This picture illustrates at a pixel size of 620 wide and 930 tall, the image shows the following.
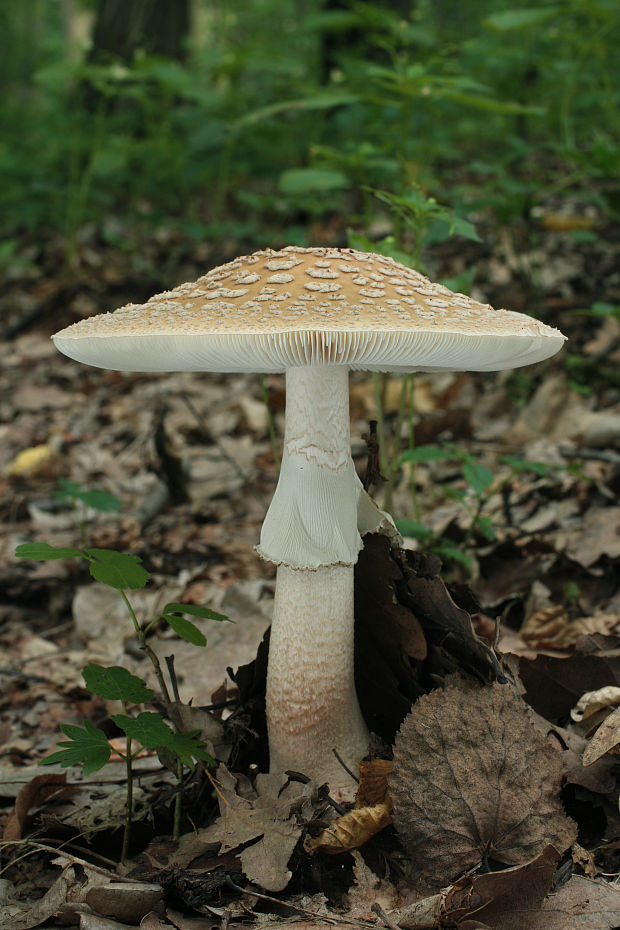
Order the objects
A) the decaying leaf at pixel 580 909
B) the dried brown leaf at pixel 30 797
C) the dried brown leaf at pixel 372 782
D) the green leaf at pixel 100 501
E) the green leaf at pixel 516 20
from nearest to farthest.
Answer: the decaying leaf at pixel 580 909 < the dried brown leaf at pixel 372 782 < the dried brown leaf at pixel 30 797 < the green leaf at pixel 100 501 < the green leaf at pixel 516 20

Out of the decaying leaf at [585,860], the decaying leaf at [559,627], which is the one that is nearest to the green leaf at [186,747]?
the decaying leaf at [585,860]

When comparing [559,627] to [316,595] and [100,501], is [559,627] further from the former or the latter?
[100,501]

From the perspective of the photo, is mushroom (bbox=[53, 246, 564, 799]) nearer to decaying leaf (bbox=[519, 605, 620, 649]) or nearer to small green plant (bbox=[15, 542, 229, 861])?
small green plant (bbox=[15, 542, 229, 861])

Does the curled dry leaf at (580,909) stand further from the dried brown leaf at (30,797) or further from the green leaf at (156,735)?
the dried brown leaf at (30,797)

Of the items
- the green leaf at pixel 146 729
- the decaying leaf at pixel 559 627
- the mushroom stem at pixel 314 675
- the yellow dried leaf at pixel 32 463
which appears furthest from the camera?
the yellow dried leaf at pixel 32 463

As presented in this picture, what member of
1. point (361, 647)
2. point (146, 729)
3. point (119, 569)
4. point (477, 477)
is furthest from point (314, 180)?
point (146, 729)

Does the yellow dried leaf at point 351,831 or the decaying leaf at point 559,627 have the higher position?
the decaying leaf at point 559,627

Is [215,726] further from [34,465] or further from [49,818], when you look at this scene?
[34,465]

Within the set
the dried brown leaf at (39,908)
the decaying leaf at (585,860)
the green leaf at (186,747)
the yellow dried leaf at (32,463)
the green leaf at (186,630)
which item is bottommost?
the yellow dried leaf at (32,463)
